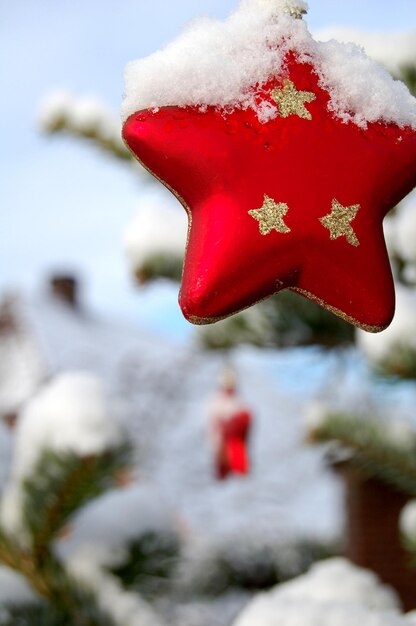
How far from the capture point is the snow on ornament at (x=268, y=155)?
584 millimetres

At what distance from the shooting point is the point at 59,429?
3.63 feet

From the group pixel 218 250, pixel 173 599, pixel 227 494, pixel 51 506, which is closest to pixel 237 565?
pixel 173 599

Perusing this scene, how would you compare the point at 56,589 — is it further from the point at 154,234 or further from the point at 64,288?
the point at 64,288

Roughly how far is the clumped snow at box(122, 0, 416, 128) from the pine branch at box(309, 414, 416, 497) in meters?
0.85

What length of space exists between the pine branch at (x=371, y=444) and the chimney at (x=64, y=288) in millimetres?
5835

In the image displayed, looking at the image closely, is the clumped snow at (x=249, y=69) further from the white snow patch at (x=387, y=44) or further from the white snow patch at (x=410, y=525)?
the white snow patch at (x=410, y=525)

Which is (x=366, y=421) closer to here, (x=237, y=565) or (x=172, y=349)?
(x=237, y=565)

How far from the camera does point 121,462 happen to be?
106cm

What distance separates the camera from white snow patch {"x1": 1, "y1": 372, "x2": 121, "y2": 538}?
1060 mm

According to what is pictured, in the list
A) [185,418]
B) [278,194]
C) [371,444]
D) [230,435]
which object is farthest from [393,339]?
[185,418]

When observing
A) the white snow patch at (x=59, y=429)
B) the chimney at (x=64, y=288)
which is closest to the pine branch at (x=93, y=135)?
the white snow patch at (x=59, y=429)

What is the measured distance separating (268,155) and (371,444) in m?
0.90

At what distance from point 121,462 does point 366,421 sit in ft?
1.71

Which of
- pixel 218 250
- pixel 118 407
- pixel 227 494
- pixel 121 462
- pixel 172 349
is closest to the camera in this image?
pixel 218 250
